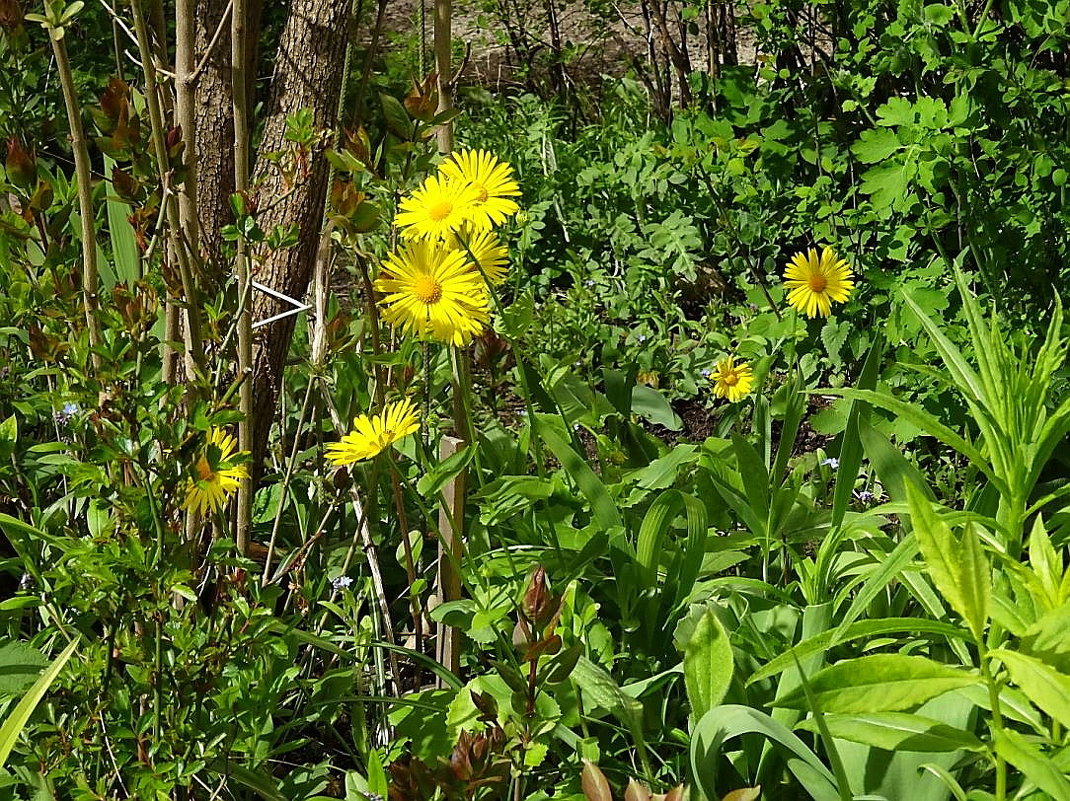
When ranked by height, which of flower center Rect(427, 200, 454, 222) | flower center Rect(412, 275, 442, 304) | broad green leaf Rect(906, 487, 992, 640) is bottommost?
broad green leaf Rect(906, 487, 992, 640)

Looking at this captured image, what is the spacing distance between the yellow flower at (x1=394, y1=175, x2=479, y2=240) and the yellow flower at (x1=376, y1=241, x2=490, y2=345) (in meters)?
0.02

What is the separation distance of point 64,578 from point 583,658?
0.64m

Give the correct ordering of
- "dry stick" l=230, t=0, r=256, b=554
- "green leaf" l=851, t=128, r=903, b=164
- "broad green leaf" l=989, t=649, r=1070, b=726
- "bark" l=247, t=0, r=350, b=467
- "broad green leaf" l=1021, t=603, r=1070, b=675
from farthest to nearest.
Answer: "green leaf" l=851, t=128, r=903, b=164, "bark" l=247, t=0, r=350, b=467, "dry stick" l=230, t=0, r=256, b=554, "broad green leaf" l=1021, t=603, r=1070, b=675, "broad green leaf" l=989, t=649, r=1070, b=726

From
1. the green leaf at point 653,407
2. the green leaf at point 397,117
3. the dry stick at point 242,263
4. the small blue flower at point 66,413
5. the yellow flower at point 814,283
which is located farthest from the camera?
the green leaf at point 653,407

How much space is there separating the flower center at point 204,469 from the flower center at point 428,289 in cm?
32

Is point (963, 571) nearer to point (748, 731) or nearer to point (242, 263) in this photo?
point (748, 731)

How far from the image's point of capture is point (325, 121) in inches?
84.4

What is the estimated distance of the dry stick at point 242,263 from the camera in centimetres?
149

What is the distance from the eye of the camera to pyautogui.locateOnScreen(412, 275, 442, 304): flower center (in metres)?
1.41

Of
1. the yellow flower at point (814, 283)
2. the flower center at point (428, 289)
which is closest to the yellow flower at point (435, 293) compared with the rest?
the flower center at point (428, 289)

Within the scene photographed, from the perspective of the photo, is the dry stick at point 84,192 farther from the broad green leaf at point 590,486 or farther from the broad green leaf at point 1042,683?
the broad green leaf at point 1042,683

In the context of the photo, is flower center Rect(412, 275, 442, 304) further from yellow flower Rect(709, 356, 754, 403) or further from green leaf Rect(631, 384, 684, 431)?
green leaf Rect(631, 384, 684, 431)

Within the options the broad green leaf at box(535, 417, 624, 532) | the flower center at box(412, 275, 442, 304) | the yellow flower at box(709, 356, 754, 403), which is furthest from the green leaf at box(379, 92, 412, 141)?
the yellow flower at box(709, 356, 754, 403)

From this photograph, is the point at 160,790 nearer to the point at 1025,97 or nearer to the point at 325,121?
the point at 325,121
